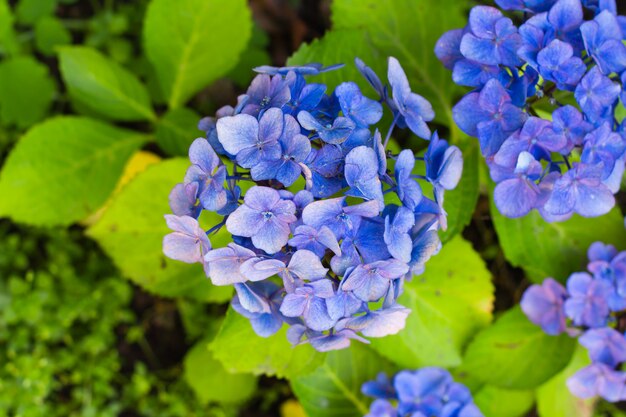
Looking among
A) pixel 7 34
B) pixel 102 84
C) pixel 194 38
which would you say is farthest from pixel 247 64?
pixel 7 34

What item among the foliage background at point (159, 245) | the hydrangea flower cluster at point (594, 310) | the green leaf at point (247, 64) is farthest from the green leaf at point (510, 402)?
the green leaf at point (247, 64)

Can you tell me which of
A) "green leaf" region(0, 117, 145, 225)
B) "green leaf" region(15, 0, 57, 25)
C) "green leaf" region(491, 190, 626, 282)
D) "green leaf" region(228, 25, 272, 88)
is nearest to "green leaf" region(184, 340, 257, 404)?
"green leaf" region(0, 117, 145, 225)

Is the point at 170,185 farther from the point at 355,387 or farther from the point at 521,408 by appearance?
the point at 521,408

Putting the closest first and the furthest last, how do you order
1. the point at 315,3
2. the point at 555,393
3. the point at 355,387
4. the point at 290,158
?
the point at 290,158, the point at 355,387, the point at 555,393, the point at 315,3

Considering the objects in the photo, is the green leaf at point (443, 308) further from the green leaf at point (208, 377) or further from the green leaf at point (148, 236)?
the green leaf at point (208, 377)

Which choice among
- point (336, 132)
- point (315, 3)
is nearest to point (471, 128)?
point (336, 132)

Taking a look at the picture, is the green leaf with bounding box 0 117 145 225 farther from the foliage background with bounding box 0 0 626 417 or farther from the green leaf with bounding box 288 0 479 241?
the green leaf with bounding box 288 0 479 241

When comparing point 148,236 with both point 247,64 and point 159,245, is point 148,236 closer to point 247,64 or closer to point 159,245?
point 159,245
